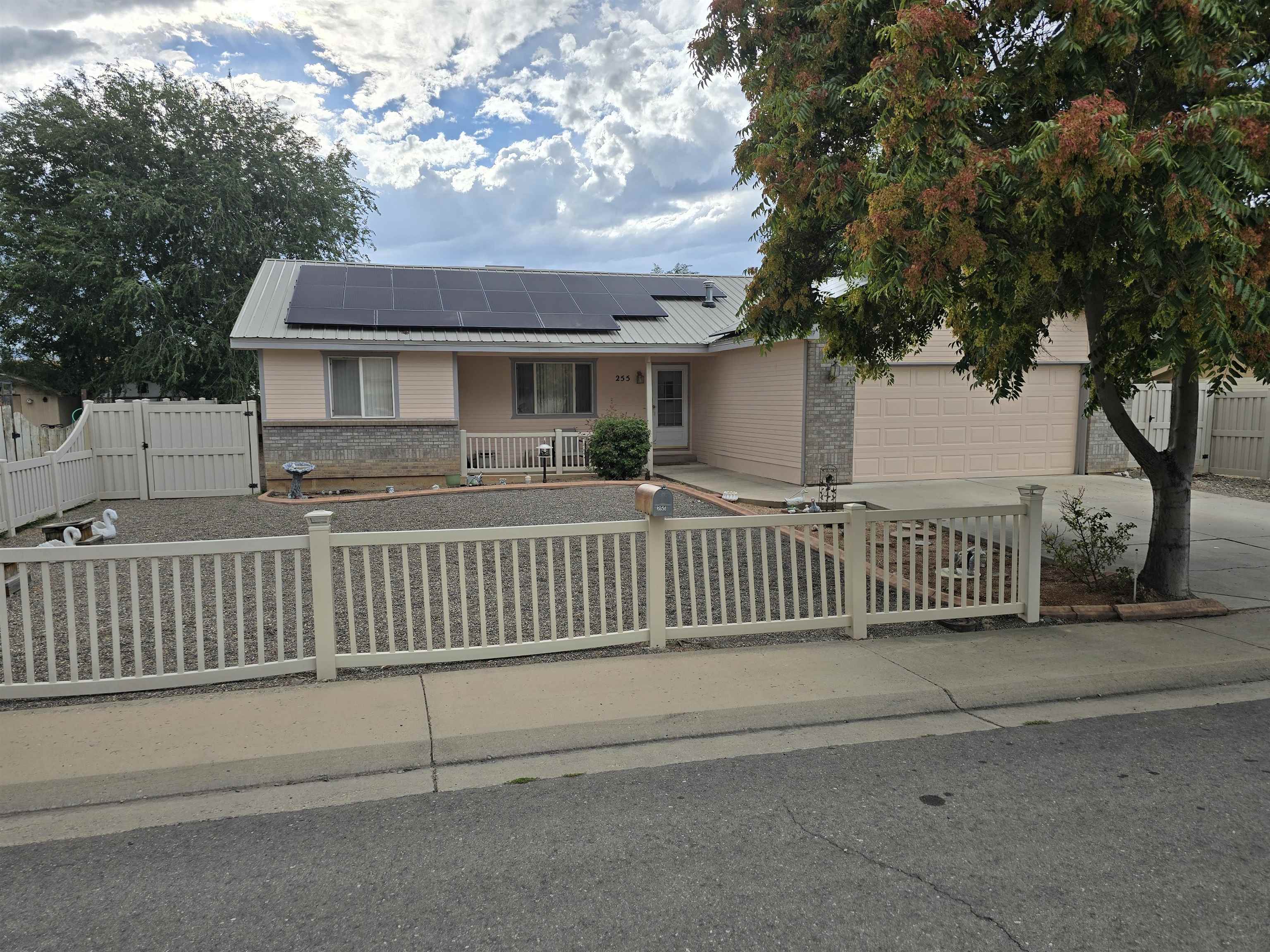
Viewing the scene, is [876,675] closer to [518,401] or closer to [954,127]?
[954,127]

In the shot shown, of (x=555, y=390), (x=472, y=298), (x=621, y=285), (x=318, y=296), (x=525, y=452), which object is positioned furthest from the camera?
(x=621, y=285)

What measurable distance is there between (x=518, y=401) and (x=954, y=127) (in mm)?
12977

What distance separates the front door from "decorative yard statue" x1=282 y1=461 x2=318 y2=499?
832cm

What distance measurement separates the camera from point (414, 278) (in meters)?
18.0

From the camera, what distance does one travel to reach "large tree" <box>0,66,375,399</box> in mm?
24156

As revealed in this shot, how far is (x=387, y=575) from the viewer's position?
4770mm

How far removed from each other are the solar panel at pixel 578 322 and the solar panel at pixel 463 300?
1.39 meters

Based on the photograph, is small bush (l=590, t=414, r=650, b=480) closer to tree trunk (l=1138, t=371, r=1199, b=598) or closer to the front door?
the front door

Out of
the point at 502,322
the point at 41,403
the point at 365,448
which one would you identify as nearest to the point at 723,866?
the point at 365,448

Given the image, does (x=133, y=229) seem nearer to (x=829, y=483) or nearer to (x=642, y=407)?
(x=642, y=407)

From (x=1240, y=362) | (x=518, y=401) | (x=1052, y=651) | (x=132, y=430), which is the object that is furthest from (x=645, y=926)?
(x=518, y=401)

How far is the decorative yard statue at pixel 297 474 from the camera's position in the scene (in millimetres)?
12930

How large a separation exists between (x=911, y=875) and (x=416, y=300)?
15.5m

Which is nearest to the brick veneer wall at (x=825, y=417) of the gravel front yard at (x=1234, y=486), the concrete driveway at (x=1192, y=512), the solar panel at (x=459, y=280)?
the concrete driveway at (x=1192, y=512)
